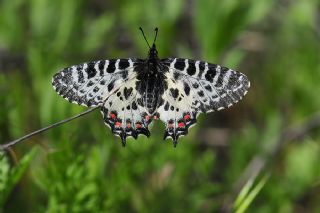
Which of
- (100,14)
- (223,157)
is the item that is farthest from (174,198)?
(100,14)

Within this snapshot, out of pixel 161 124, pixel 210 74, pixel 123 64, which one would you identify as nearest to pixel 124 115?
pixel 123 64

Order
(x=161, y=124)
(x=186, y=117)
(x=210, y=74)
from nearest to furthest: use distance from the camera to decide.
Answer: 1. (x=186, y=117)
2. (x=210, y=74)
3. (x=161, y=124)

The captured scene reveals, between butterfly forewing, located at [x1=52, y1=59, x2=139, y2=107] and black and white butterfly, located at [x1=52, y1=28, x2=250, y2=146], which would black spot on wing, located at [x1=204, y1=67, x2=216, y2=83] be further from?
butterfly forewing, located at [x1=52, y1=59, x2=139, y2=107]

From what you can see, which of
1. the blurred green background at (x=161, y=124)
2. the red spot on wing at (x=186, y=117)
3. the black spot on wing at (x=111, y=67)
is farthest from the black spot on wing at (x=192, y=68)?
the blurred green background at (x=161, y=124)

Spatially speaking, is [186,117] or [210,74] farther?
[210,74]

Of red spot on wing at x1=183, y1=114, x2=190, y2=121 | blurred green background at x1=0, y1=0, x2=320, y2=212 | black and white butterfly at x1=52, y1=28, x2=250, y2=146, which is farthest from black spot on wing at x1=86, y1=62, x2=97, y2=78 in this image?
red spot on wing at x1=183, y1=114, x2=190, y2=121

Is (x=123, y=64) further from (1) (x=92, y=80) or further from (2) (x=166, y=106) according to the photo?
(2) (x=166, y=106)

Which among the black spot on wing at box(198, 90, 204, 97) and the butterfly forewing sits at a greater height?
the butterfly forewing

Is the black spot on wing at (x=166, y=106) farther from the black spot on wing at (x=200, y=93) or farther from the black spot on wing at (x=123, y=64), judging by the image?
the black spot on wing at (x=123, y=64)
